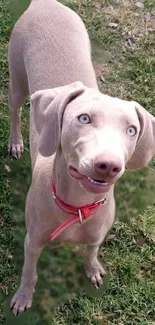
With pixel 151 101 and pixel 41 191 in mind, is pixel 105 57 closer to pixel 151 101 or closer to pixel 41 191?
pixel 151 101

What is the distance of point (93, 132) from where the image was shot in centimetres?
259

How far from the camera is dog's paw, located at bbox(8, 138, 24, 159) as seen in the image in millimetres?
4809

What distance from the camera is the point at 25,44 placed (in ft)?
12.9

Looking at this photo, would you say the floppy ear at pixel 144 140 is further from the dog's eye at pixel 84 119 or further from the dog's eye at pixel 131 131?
the dog's eye at pixel 84 119

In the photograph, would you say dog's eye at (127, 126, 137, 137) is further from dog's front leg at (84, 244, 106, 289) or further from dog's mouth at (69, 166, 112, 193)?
dog's front leg at (84, 244, 106, 289)

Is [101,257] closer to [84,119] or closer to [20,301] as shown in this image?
[20,301]

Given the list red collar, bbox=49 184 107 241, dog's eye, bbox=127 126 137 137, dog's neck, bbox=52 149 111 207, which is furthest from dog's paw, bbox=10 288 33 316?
dog's eye, bbox=127 126 137 137

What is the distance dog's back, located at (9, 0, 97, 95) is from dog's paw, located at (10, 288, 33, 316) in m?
1.41

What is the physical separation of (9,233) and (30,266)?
0.66 metres

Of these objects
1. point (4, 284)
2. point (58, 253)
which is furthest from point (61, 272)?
point (4, 284)

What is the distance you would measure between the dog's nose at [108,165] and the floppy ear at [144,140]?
49cm

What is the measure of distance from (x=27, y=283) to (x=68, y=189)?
1143 millimetres

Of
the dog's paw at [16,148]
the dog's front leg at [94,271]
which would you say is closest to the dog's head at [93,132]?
the dog's front leg at [94,271]

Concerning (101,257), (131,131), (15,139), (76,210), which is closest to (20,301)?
(101,257)
